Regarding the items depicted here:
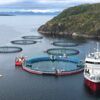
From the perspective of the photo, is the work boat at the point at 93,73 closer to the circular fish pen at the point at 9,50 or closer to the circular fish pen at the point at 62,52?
the circular fish pen at the point at 62,52

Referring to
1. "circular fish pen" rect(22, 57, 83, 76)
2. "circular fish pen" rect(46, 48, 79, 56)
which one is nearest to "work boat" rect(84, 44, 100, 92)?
"circular fish pen" rect(22, 57, 83, 76)

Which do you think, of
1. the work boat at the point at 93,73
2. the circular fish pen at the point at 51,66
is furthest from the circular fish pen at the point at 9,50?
the work boat at the point at 93,73

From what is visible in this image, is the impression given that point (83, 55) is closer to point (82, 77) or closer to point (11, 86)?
point (82, 77)

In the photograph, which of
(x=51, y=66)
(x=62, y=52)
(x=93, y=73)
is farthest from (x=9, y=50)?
(x=93, y=73)

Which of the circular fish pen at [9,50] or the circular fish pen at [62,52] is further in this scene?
the circular fish pen at [9,50]

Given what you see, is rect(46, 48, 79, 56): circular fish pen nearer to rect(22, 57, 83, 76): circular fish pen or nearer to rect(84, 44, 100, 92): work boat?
rect(22, 57, 83, 76): circular fish pen

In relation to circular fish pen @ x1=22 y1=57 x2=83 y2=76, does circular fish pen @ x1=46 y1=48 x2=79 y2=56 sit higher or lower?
lower
